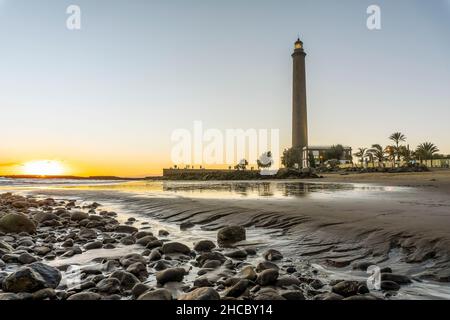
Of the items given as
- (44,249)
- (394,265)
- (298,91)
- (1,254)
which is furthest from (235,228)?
(298,91)

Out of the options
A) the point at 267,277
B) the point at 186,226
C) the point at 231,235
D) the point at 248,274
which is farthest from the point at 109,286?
the point at 186,226

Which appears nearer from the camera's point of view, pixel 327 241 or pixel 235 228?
pixel 327 241

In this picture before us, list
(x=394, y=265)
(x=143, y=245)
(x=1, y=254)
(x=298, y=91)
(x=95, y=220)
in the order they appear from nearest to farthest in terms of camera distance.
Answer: (x=394, y=265)
(x=1, y=254)
(x=143, y=245)
(x=95, y=220)
(x=298, y=91)

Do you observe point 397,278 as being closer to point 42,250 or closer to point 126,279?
point 126,279

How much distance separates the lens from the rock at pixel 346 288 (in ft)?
9.14

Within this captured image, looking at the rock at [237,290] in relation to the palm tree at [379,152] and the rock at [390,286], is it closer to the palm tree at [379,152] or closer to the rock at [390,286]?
the rock at [390,286]

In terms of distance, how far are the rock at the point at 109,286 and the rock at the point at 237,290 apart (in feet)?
3.45

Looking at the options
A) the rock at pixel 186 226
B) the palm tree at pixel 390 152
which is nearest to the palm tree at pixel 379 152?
the palm tree at pixel 390 152

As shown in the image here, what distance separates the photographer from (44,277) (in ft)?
10.3

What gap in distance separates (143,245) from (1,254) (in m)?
1.86

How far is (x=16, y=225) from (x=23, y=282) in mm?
3952

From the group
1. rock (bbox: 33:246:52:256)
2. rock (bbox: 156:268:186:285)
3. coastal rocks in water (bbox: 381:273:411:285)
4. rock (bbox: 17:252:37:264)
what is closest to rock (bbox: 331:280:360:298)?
coastal rocks in water (bbox: 381:273:411:285)
